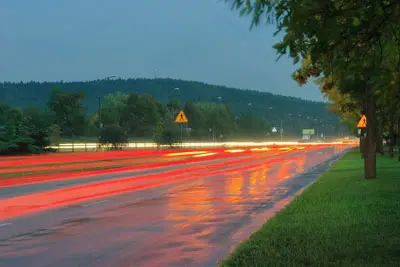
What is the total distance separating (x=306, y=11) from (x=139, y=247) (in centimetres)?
711

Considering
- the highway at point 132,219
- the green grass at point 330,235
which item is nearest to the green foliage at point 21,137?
the highway at point 132,219

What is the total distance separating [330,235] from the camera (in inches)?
508

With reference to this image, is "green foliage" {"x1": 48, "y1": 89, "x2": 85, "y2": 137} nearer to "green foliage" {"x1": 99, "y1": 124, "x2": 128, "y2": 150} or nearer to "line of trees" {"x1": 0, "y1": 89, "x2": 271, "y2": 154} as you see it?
"line of trees" {"x1": 0, "y1": 89, "x2": 271, "y2": 154}

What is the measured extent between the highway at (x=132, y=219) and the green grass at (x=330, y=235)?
65 cm

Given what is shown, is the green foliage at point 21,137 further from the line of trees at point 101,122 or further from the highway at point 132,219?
the highway at point 132,219

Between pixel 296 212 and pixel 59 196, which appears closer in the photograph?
pixel 296 212

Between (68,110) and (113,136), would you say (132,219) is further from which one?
(68,110)

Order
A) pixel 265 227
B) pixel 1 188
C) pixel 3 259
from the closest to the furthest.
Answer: pixel 3 259 → pixel 265 227 → pixel 1 188

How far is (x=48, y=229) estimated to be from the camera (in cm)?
1580

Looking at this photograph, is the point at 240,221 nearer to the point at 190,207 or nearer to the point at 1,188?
the point at 190,207

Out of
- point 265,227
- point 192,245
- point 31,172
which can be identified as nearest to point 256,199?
point 265,227

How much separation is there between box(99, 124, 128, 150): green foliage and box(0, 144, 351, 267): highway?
5336 cm

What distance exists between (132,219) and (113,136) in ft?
232

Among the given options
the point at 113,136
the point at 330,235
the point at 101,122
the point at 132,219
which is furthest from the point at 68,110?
the point at 330,235
